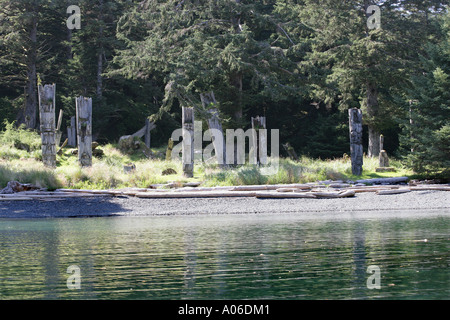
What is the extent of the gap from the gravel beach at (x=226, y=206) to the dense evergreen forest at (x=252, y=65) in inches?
218

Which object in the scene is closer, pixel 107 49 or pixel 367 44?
pixel 367 44

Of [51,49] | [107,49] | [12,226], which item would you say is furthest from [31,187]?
[51,49]

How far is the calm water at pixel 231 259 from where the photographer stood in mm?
7141

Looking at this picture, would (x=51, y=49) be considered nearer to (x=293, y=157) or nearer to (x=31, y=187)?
(x=293, y=157)

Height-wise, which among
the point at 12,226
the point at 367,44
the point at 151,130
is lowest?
the point at 12,226

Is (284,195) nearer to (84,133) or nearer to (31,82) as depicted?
(84,133)

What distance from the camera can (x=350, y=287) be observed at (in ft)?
23.5

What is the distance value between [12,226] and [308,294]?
33.6 ft

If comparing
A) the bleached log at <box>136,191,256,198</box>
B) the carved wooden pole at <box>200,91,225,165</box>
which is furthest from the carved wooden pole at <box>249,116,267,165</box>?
the bleached log at <box>136,191,256,198</box>

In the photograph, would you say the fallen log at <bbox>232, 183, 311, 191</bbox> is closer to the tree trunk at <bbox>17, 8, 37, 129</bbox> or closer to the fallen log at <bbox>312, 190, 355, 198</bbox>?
the fallen log at <bbox>312, 190, 355, 198</bbox>

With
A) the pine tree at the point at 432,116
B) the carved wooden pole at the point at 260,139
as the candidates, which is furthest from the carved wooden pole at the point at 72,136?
the pine tree at the point at 432,116

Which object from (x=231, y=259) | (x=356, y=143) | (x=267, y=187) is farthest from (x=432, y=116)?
(x=231, y=259)

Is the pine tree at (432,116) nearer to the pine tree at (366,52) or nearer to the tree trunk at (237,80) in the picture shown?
the pine tree at (366,52)
